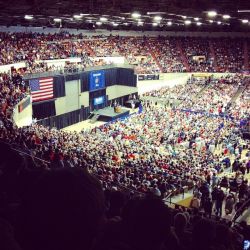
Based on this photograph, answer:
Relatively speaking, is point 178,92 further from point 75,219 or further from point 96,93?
point 75,219

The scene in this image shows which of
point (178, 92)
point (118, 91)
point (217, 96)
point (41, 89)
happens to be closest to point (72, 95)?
point (41, 89)

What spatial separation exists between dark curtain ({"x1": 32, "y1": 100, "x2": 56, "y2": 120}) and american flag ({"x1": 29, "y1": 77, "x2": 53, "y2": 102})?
1.96 ft

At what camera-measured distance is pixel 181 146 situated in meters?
27.2

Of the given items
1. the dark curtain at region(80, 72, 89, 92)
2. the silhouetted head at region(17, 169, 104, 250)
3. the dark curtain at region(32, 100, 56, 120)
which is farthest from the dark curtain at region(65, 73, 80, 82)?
the silhouetted head at region(17, 169, 104, 250)

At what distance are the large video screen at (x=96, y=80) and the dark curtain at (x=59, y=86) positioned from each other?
5112mm

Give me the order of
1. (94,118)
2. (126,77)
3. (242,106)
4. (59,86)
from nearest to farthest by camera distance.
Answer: (59,86), (242,106), (94,118), (126,77)

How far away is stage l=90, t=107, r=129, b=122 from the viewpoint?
133 feet

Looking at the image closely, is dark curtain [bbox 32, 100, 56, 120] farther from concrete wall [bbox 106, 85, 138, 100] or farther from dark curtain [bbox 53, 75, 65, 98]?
concrete wall [bbox 106, 85, 138, 100]

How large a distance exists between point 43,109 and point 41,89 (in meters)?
2.08

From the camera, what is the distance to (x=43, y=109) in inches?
1383

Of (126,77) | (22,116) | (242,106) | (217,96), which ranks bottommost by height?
(242,106)

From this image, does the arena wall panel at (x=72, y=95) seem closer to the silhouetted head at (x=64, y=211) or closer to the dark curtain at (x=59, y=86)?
the dark curtain at (x=59, y=86)

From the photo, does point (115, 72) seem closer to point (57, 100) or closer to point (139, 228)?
point (57, 100)

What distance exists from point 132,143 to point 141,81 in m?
22.7
